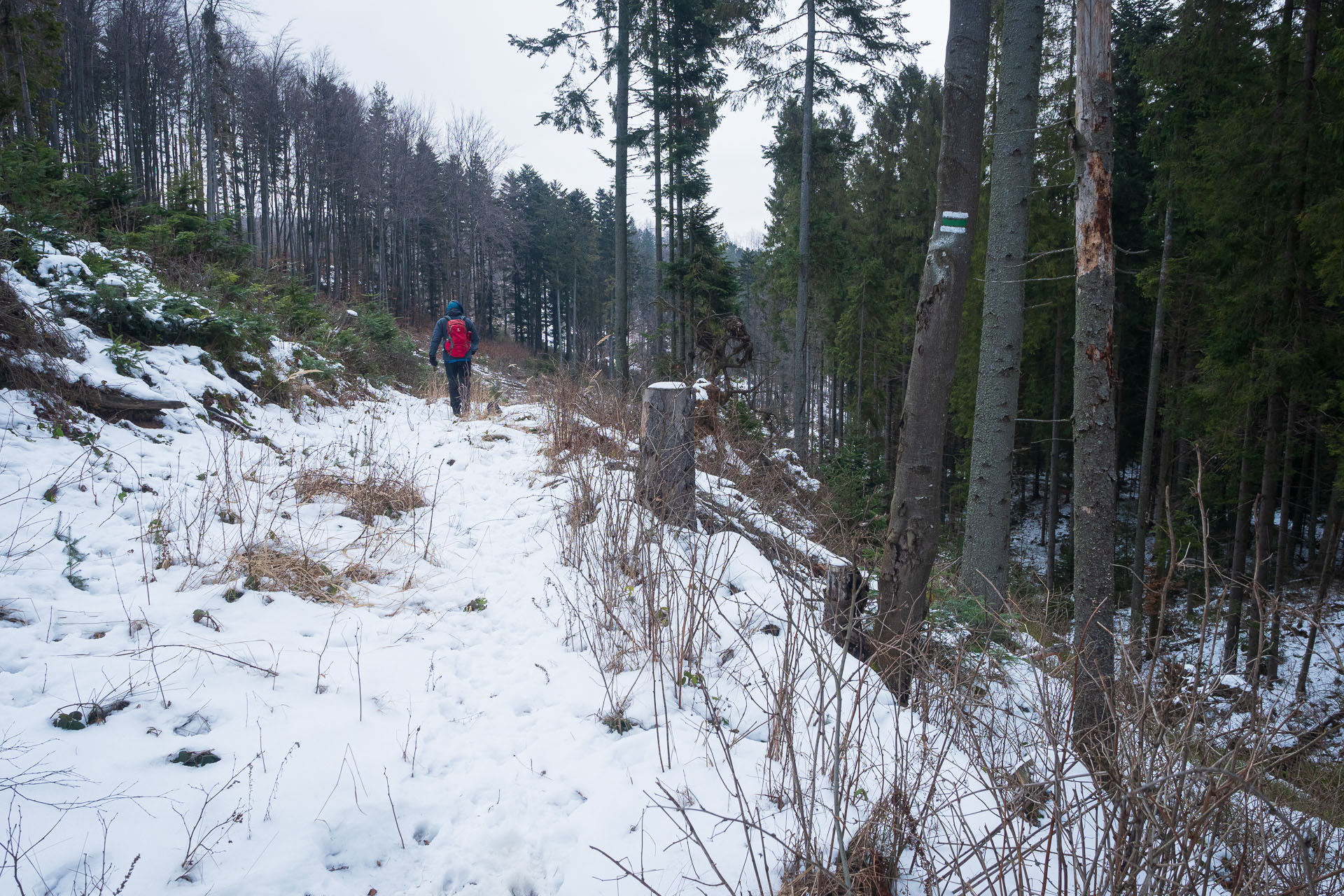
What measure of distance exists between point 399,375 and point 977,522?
12404 mm

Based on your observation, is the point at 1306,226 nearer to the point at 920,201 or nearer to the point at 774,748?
the point at 774,748

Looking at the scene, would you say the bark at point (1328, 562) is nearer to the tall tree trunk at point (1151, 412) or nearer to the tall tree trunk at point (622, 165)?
the tall tree trunk at point (1151, 412)

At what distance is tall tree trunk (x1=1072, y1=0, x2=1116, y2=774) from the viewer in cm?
351

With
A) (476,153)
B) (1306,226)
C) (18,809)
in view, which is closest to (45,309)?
(18,809)

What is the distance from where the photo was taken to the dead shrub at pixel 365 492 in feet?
15.8

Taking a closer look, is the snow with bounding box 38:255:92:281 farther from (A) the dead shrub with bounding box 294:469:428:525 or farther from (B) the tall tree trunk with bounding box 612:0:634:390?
(B) the tall tree trunk with bounding box 612:0:634:390

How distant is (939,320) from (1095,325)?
3.41 ft

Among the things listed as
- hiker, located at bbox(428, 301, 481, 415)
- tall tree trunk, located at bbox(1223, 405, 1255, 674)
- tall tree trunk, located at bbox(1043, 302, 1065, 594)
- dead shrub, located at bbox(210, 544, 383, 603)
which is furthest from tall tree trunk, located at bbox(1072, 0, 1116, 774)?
tall tree trunk, located at bbox(1043, 302, 1065, 594)

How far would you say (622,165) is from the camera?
1424cm

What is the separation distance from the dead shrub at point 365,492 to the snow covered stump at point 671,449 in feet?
6.90

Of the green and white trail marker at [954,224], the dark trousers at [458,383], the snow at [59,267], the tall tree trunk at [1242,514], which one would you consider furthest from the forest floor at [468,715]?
the tall tree trunk at [1242,514]

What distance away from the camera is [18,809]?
5.59 ft

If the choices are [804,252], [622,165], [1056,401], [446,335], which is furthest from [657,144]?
[1056,401]

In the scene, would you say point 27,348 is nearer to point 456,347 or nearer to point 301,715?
point 301,715
